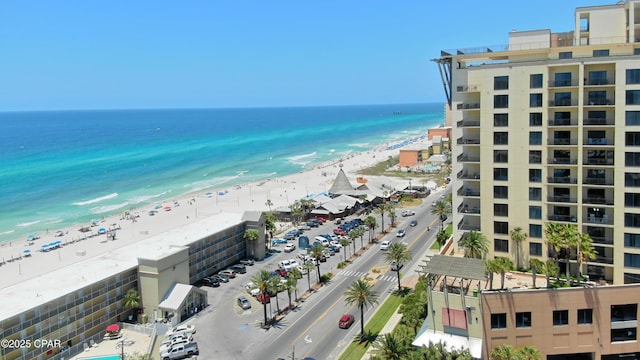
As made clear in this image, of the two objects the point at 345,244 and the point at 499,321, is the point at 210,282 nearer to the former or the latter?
the point at 345,244

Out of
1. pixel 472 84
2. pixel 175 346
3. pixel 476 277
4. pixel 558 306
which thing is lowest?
pixel 175 346

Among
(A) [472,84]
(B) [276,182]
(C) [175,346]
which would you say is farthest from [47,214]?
(A) [472,84]

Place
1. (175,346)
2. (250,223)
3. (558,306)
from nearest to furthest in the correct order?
(558,306) < (175,346) < (250,223)

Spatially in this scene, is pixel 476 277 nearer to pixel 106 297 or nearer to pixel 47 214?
pixel 106 297

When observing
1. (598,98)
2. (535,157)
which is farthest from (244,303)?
(598,98)

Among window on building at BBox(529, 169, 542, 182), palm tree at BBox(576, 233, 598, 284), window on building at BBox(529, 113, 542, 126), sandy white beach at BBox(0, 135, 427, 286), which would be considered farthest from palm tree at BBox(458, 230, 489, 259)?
sandy white beach at BBox(0, 135, 427, 286)

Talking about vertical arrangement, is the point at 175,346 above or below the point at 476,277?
below

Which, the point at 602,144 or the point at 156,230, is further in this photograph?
Answer: the point at 156,230

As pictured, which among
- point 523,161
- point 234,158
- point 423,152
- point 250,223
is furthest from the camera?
point 234,158
